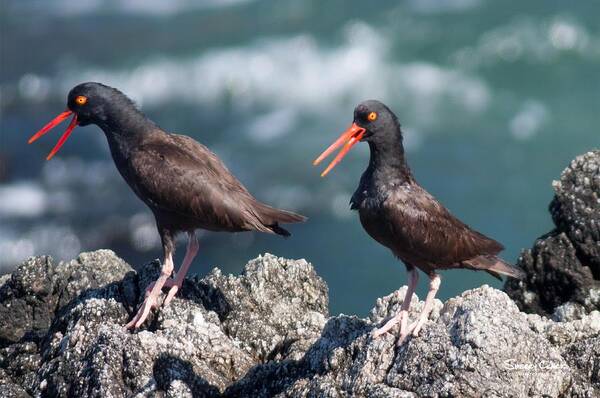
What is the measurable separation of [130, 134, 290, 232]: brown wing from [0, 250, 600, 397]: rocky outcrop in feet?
1.58

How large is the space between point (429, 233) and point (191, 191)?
2.16 m

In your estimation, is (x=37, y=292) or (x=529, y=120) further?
(x=529, y=120)

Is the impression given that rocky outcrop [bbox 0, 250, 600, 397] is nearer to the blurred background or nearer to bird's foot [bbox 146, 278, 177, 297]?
bird's foot [bbox 146, 278, 177, 297]

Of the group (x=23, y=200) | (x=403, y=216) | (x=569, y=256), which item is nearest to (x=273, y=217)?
(x=403, y=216)

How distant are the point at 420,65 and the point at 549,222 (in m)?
6.35

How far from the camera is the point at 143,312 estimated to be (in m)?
8.91

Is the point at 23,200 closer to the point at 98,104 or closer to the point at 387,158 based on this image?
the point at 98,104

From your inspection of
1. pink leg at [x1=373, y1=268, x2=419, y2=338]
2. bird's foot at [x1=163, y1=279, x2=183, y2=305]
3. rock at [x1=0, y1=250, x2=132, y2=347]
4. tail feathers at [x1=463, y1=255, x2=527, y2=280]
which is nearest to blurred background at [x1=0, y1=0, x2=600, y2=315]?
rock at [x1=0, y1=250, x2=132, y2=347]

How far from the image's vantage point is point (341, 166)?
21.5 metres

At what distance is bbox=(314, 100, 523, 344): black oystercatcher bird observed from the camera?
823 centimetres

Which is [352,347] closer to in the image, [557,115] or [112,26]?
[557,115]

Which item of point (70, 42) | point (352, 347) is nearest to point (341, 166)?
point (70, 42)

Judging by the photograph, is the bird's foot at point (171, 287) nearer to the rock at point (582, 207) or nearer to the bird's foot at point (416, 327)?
the bird's foot at point (416, 327)

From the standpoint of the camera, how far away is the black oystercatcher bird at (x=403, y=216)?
823cm
